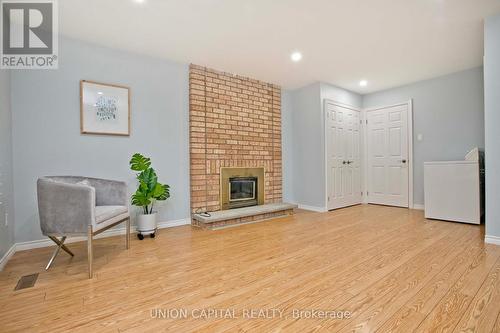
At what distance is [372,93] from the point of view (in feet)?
17.0

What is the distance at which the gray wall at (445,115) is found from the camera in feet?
12.8

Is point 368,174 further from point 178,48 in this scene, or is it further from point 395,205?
point 178,48

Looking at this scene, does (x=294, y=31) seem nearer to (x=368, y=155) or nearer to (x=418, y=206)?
(x=368, y=155)

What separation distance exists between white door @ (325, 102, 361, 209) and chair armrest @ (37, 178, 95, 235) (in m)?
3.82

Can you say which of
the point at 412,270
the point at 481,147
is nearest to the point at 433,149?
the point at 481,147

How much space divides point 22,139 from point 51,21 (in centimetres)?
128

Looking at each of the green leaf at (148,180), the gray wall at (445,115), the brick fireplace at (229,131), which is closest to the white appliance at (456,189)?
the gray wall at (445,115)

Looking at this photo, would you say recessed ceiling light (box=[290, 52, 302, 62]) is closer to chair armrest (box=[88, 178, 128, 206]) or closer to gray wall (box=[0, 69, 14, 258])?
chair armrest (box=[88, 178, 128, 206])

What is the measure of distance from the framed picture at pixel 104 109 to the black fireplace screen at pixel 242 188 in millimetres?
1807

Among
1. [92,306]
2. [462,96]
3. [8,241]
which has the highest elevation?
[462,96]

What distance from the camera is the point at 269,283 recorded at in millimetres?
1781

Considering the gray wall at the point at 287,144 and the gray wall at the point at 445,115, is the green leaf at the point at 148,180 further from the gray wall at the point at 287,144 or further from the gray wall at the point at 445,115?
the gray wall at the point at 445,115

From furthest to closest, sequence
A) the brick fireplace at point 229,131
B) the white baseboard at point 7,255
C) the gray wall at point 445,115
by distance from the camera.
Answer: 1. the gray wall at point 445,115
2. the brick fireplace at point 229,131
3. the white baseboard at point 7,255

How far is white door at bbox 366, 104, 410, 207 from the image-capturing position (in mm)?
4694
